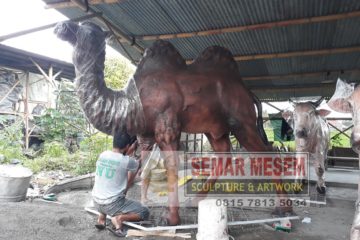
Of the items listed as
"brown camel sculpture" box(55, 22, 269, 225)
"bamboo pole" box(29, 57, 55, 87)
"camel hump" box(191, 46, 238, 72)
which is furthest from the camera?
"bamboo pole" box(29, 57, 55, 87)

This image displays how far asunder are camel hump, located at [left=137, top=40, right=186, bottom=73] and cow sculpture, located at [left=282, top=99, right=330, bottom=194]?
3277mm

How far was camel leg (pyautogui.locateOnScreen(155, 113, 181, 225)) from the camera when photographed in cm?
377

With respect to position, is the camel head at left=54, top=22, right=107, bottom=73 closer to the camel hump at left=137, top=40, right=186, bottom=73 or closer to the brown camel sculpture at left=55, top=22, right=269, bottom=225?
the brown camel sculpture at left=55, top=22, right=269, bottom=225

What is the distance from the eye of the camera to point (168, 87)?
3.90 metres

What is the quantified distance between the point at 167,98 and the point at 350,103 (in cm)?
206

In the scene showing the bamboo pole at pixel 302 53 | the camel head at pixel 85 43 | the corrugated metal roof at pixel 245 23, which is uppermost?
the corrugated metal roof at pixel 245 23

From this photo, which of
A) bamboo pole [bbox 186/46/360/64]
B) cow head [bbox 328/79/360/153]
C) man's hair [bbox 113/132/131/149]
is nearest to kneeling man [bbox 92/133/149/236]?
man's hair [bbox 113/132/131/149]

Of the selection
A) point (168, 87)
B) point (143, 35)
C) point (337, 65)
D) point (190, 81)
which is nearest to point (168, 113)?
point (168, 87)

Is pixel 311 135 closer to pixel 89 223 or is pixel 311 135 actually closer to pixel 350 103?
pixel 350 103

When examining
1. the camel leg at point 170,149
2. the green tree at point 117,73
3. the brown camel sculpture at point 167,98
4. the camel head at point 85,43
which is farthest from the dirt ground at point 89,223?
the green tree at point 117,73

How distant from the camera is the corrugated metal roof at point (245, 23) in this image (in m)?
3.69

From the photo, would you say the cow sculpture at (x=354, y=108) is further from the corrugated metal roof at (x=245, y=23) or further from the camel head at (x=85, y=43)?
the camel head at (x=85, y=43)

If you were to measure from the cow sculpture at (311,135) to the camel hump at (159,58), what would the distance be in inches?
129

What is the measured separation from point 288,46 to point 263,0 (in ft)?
5.28
